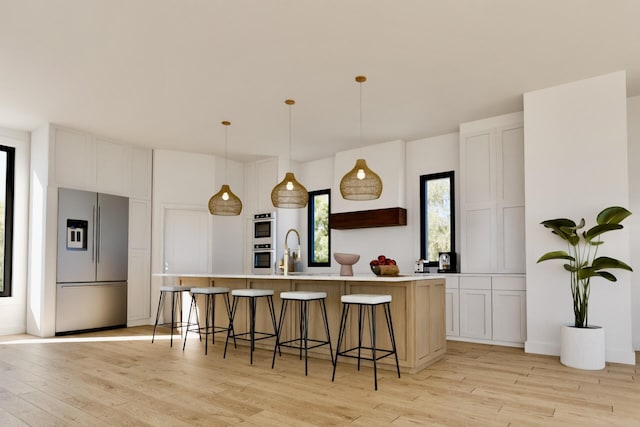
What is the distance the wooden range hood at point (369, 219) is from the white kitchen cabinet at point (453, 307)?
1.26 m

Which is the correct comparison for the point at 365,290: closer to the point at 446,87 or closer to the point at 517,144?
the point at 446,87

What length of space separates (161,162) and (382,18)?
5302 millimetres

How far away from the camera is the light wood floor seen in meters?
2.96

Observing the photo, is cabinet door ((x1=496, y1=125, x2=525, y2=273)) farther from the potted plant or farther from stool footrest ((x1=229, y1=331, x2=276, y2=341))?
stool footrest ((x1=229, y1=331, x2=276, y2=341))

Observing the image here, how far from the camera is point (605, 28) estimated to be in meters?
3.80

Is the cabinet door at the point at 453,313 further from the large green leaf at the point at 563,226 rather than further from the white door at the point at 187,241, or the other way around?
the white door at the point at 187,241

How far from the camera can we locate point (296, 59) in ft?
14.3

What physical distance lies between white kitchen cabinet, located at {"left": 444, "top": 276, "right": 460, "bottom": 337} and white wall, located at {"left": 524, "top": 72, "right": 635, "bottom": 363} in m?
1.06

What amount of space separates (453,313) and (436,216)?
1.53m

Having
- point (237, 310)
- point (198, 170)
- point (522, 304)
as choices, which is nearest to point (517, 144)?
point (522, 304)

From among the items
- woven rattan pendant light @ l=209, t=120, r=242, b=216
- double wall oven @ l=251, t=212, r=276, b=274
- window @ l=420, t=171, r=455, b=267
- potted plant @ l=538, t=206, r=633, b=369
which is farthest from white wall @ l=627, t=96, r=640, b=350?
double wall oven @ l=251, t=212, r=276, b=274

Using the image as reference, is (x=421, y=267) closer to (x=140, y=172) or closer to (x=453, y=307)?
(x=453, y=307)

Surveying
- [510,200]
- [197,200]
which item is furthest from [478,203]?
[197,200]

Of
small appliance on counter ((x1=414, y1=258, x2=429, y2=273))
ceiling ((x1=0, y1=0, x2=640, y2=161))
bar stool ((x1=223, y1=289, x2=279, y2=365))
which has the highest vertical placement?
ceiling ((x1=0, y1=0, x2=640, y2=161))
